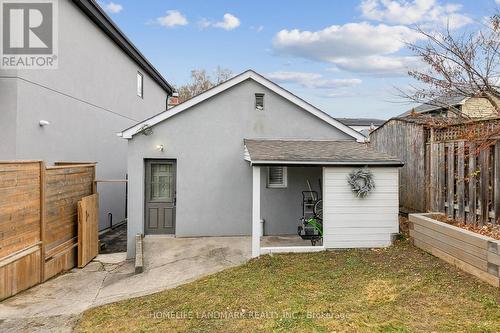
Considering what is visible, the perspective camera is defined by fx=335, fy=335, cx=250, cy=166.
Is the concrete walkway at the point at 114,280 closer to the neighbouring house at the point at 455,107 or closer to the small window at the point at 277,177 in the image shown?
the small window at the point at 277,177

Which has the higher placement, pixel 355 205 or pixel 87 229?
pixel 355 205

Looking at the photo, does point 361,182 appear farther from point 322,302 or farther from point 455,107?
point 455,107

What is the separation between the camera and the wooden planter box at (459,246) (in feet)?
17.5

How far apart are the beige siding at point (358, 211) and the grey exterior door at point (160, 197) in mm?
4344

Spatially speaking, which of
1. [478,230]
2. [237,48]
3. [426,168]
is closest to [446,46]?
[426,168]

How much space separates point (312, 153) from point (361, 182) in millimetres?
1334

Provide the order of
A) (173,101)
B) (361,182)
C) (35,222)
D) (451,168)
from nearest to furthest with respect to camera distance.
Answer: (35,222), (451,168), (361,182), (173,101)

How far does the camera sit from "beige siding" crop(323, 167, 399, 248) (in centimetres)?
796

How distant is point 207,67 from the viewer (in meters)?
36.2

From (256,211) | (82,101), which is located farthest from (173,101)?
(256,211)

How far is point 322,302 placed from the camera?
511cm

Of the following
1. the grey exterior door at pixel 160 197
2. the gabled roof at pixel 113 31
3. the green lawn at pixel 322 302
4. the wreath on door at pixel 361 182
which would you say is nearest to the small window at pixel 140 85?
the gabled roof at pixel 113 31

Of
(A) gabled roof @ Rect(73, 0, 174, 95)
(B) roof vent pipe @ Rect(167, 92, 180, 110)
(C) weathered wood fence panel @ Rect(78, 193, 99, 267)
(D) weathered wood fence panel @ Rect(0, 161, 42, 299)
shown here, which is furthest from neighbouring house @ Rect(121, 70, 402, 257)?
(B) roof vent pipe @ Rect(167, 92, 180, 110)

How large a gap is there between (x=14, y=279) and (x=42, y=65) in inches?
223
